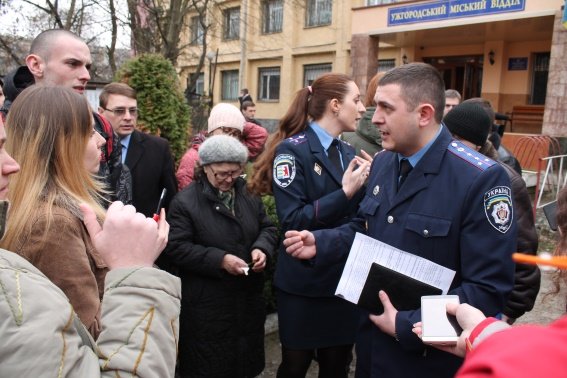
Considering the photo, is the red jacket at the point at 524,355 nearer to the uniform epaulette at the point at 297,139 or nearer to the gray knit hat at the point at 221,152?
the uniform epaulette at the point at 297,139

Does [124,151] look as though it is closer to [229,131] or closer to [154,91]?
[229,131]

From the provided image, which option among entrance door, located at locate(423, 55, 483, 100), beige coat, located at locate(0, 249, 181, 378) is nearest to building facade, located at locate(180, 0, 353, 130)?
entrance door, located at locate(423, 55, 483, 100)

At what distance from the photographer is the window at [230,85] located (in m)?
27.4

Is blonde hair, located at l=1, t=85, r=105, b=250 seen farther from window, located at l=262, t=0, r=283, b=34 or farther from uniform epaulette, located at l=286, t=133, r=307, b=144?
window, located at l=262, t=0, r=283, b=34

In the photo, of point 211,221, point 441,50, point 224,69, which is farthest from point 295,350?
point 224,69

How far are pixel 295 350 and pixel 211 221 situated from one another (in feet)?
3.05

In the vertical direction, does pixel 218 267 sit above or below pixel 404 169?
below

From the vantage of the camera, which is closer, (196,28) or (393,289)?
(393,289)

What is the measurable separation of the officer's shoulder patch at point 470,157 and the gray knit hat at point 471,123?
894mm

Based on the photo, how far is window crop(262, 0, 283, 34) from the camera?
24578 millimetres

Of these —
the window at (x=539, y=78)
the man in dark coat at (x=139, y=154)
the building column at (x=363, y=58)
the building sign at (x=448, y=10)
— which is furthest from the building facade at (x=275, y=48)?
the man in dark coat at (x=139, y=154)

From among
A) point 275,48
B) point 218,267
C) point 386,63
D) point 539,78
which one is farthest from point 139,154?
point 275,48

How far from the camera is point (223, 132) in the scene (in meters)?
4.47

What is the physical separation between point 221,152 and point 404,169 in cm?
128
